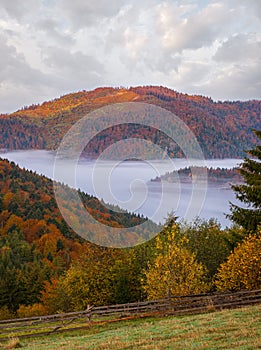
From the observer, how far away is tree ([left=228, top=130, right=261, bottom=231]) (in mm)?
19250

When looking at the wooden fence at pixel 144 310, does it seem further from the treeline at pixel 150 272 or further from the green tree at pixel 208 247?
Result: the green tree at pixel 208 247

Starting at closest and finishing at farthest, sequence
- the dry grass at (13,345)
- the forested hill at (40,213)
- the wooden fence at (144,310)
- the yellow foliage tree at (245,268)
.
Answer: the dry grass at (13,345) → the wooden fence at (144,310) → the yellow foliage tree at (245,268) → the forested hill at (40,213)

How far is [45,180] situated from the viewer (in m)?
167

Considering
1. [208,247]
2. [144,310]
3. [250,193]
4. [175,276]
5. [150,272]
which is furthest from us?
[208,247]

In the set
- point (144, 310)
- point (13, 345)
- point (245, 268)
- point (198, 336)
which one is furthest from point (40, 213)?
point (198, 336)

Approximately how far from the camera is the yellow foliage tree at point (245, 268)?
69.0ft

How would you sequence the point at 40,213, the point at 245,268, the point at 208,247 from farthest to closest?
the point at 40,213, the point at 208,247, the point at 245,268

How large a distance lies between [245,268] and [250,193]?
483cm

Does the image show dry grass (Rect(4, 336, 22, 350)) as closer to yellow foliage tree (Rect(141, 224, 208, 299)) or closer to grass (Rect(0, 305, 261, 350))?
grass (Rect(0, 305, 261, 350))

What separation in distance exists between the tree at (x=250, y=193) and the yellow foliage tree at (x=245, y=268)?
1512 millimetres

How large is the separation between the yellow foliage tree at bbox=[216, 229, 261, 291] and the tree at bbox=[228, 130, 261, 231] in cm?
A: 151

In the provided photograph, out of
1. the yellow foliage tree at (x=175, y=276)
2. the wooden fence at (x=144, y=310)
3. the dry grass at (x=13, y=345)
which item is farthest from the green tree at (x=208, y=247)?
the dry grass at (x=13, y=345)

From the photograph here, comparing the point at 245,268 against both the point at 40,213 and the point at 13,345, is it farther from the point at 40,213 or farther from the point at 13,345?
the point at 40,213

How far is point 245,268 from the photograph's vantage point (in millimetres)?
21281
